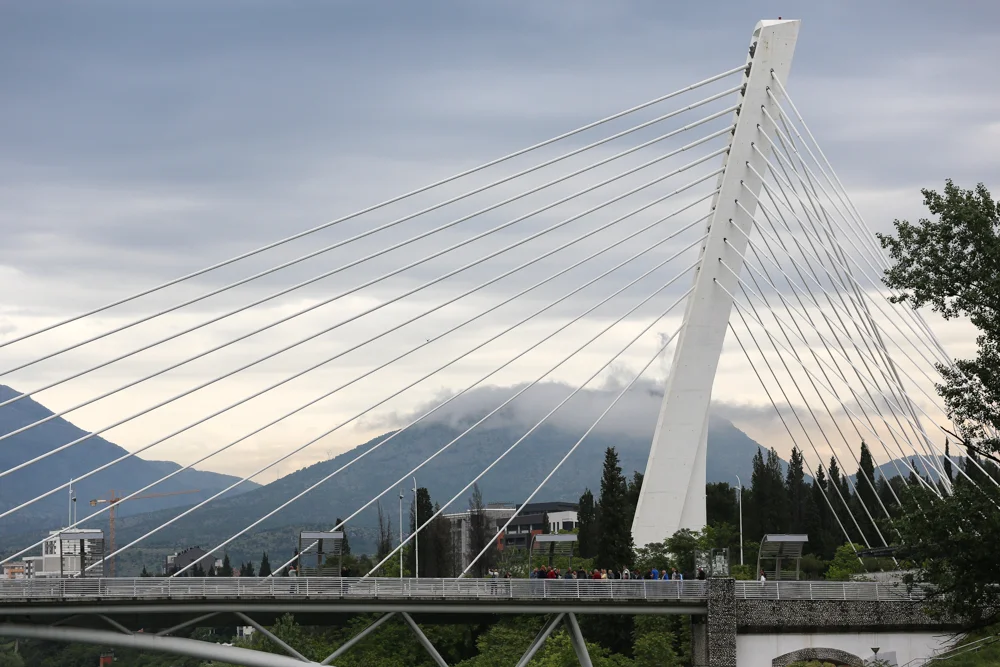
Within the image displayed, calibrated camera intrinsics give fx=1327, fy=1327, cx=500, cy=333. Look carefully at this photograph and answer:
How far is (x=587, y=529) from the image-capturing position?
9550 cm

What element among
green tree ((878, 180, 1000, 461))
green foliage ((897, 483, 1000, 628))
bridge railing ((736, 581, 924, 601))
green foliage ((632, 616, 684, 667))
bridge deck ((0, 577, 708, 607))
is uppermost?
green tree ((878, 180, 1000, 461))

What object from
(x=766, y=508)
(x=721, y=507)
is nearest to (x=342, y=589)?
(x=721, y=507)

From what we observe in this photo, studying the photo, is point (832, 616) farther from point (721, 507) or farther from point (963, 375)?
point (721, 507)

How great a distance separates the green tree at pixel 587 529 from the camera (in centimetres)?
9094

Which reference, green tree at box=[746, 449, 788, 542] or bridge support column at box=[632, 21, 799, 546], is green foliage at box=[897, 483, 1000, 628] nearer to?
bridge support column at box=[632, 21, 799, 546]

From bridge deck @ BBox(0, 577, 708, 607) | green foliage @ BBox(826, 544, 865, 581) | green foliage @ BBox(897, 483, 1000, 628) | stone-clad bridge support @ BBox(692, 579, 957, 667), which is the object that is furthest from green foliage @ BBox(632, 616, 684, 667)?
green foliage @ BBox(897, 483, 1000, 628)

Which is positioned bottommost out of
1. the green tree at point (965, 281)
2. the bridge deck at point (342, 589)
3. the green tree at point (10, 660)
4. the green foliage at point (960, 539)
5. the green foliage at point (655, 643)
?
the green tree at point (10, 660)

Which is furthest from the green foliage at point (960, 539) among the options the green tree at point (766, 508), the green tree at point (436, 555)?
the green tree at point (436, 555)

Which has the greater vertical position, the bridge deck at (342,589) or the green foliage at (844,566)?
the bridge deck at (342,589)

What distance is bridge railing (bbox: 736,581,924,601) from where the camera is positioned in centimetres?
4578

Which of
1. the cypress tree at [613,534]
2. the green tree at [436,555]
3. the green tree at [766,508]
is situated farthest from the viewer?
the green tree at [436,555]

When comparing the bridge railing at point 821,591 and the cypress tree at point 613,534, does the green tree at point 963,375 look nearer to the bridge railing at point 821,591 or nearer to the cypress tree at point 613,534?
the bridge railing at point 821,591

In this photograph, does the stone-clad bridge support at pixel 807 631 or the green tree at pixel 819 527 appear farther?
the green tree at pixel 819 527

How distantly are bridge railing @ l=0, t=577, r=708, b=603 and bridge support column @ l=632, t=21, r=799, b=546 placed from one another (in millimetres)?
5460
